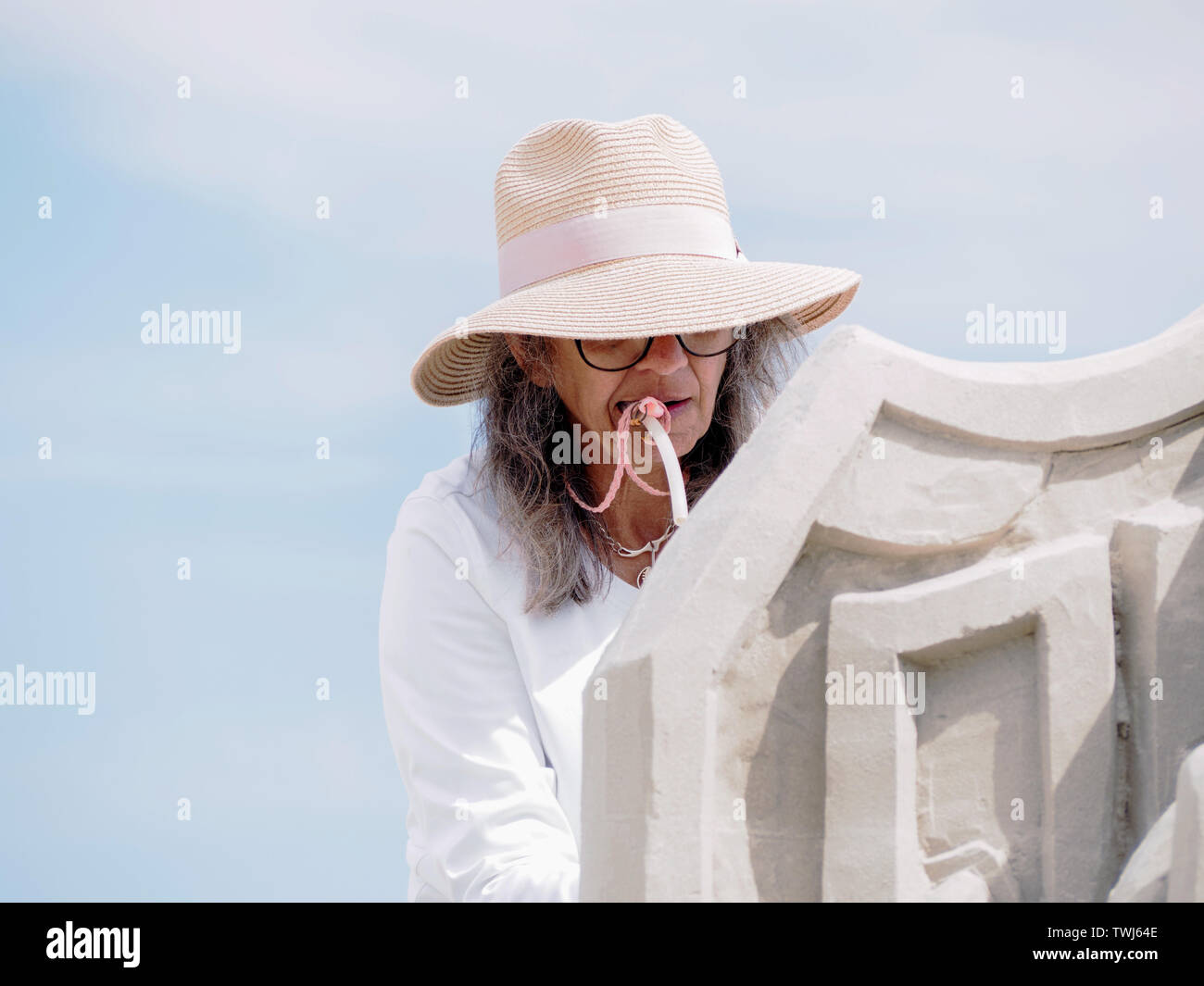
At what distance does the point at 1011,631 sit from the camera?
1.67 m

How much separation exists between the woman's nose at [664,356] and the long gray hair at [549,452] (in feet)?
0.85

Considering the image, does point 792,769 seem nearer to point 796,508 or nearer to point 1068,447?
point 796,508

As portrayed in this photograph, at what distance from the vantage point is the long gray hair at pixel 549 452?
246 centimetres

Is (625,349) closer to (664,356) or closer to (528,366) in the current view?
(664,356)

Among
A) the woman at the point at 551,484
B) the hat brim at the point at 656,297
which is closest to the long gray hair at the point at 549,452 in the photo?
the woman at the point at 551,484

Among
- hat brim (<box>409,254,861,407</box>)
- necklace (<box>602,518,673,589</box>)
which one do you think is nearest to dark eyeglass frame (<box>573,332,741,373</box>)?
hat brim (<box>409,254,861,407</box>)

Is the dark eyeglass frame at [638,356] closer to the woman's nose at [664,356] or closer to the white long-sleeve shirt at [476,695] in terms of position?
the woman's nose at [664,356]

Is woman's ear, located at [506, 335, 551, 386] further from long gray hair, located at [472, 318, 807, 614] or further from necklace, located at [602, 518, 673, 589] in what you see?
necklace, located at [602, 518, 673, 589]

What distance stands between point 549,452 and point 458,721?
0.55 m

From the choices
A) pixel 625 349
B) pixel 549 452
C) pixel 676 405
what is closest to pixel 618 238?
pixel 625 349

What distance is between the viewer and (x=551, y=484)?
101 inches

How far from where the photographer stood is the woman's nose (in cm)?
236
